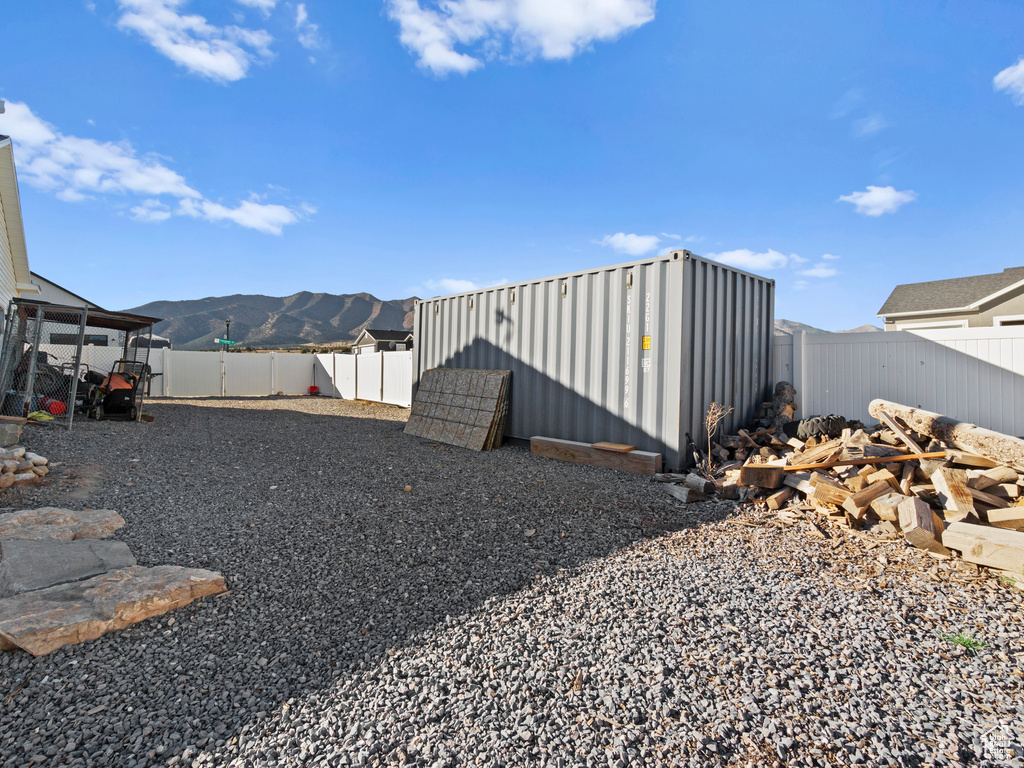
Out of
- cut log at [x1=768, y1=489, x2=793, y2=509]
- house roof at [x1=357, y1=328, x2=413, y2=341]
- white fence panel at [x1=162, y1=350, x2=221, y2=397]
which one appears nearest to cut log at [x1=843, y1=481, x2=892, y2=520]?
cut log at [x1=768, y1=489, x2=793, y2=509]

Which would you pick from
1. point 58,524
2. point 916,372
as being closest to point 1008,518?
point 916,372

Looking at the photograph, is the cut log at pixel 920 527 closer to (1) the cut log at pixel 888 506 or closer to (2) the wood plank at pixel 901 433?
(1) the cut log at pixel 888 506

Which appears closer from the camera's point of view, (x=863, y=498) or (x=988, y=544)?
(x=988, y=544)

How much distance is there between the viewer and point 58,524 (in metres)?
4.06

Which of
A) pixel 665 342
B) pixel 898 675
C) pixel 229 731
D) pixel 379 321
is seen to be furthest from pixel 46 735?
pixel 379 321

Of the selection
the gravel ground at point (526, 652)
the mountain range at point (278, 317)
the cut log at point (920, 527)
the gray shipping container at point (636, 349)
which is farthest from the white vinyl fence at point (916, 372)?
the mountain range at point (278, 317)

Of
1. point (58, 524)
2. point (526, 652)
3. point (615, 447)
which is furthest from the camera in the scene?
point (615, 447)

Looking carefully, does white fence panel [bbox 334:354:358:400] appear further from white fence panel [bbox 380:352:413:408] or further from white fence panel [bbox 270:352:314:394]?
white fence panel [bbox 380:352:413:408]

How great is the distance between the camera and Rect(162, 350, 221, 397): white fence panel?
1978cm

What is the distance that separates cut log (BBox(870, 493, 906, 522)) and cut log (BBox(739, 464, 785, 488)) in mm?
913

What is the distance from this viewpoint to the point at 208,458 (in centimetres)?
728

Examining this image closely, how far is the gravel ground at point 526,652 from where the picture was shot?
6.29ft

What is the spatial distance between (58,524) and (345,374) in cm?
1621

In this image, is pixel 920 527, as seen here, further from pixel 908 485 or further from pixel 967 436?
pixel 967 436
